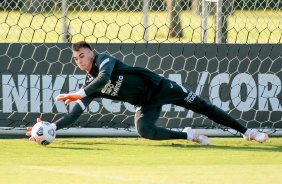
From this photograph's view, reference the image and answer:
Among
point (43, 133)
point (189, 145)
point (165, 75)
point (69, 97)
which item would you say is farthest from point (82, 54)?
point (165, 75)

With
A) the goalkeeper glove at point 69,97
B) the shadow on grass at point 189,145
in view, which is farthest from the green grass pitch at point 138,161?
the goalkeeper glove at point 69,97

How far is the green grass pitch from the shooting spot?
8211 millimetres

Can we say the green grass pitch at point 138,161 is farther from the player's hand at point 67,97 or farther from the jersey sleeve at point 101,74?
the jersey sleeve at point 101,74

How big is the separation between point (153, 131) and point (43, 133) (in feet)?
4.20

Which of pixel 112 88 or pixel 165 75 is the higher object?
pixel 165 75

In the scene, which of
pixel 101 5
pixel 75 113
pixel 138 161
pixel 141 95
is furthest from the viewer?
pixel 101 5

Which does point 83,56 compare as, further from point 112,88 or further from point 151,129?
point 151,129

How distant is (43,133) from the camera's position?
33.7 feet

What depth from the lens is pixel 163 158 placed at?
951cm

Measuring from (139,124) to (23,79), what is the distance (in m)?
1.95

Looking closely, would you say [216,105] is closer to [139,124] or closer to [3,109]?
[139,124]

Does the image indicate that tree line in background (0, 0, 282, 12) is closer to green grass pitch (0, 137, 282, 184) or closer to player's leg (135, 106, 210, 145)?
green grass pitch (0, 137, 282, 184)

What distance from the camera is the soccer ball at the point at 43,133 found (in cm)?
1027

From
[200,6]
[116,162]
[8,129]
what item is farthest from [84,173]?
[200,6]
